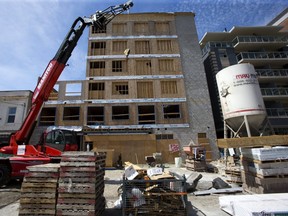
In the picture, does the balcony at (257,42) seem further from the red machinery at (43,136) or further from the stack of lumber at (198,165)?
the red machinery at (43,136)

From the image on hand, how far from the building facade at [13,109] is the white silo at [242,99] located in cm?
2089

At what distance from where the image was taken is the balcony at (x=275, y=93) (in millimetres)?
24359

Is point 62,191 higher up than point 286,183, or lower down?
higher up

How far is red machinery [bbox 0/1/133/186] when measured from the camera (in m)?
8.79

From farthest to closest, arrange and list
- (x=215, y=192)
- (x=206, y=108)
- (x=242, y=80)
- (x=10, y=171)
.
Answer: (x=206, y=108)
(x=242, y=80)
(x=10, y=171)
(x=215, y=192)

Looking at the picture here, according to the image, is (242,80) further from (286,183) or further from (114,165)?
(114,165)

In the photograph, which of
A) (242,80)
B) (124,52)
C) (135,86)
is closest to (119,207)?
(242,80)

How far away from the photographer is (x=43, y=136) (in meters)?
10.5

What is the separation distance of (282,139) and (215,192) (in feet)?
10.7

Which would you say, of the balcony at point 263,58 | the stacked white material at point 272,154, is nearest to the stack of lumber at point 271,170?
the stacked white material at point 272,154

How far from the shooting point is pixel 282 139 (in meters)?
6.37

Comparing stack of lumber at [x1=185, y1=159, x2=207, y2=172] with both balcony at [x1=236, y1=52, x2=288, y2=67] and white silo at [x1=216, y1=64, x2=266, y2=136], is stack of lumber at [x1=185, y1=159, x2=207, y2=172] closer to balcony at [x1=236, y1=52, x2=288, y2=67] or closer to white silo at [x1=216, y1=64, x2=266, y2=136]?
white silo at [x1=216, y1=64, x2=266, y2=136]

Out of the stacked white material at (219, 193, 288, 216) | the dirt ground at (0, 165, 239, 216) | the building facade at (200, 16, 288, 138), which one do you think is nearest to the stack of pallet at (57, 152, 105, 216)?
the dirt ground at (0, 165, 239, 216)

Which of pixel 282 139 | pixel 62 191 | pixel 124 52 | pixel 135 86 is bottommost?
pixel 62 191
